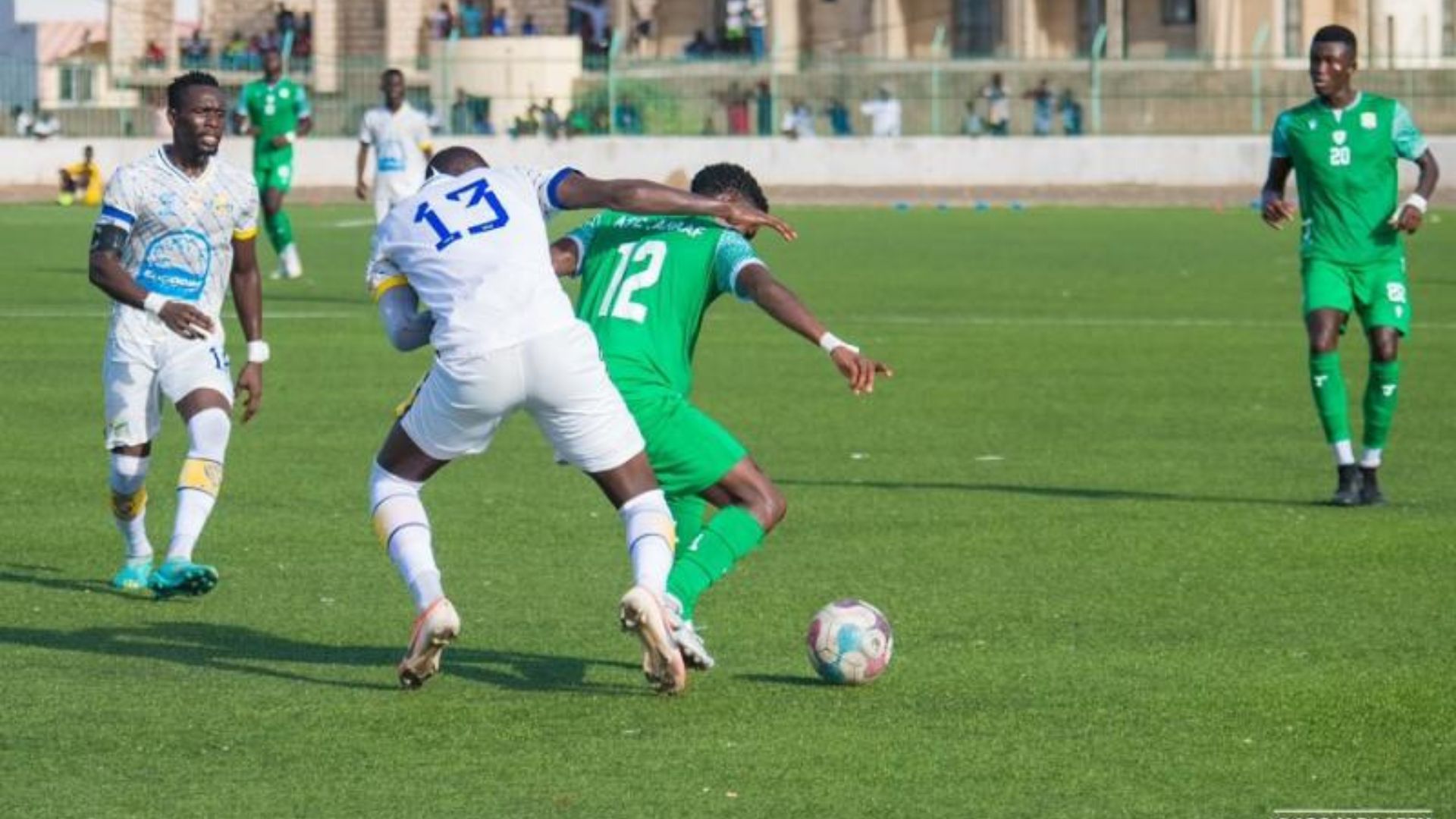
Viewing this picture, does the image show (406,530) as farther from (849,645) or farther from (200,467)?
(200,467)

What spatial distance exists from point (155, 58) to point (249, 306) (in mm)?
70763

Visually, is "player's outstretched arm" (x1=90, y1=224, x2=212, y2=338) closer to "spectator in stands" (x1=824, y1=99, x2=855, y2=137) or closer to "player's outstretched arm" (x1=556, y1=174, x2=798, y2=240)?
Result: "player's outstretched arm" (x1=556, y1=174, x2=798, y2=240)

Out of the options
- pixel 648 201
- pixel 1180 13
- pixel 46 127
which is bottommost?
pixel 648 201

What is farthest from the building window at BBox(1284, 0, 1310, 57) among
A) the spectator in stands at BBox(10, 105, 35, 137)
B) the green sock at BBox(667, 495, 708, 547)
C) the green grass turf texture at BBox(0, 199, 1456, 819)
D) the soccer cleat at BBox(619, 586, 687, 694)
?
the soccer cleat at BBox(619, 586, 687, 694)

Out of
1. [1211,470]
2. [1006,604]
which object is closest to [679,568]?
[1006,604]

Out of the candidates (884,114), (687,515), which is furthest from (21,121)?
(687,515)

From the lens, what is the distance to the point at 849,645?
355 inches

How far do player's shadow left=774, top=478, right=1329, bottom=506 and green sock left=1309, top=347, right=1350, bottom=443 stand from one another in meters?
0.38

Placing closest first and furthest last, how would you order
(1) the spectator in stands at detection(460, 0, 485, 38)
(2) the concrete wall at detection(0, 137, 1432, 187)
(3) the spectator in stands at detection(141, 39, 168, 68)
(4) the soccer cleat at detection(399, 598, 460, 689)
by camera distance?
(4) the soccer cleat at detection(399, 598, 460, 689) → (2) the concrete wall at detection(0, 137, 1432, 187) → (1) the spectator in stands at detection(460, 0, 485, 38) → (3) the spectator in stands at detection(141, 39, 168, 68)

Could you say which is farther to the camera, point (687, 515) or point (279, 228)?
point (279, 228)

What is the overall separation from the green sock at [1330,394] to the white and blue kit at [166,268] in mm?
5578

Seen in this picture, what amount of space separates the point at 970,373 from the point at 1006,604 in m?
9.72

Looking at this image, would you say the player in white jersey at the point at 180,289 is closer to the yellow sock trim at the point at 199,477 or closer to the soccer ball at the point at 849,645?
the yellow sock trim at the point at 199,477

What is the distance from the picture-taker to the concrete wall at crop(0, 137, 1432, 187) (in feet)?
172
